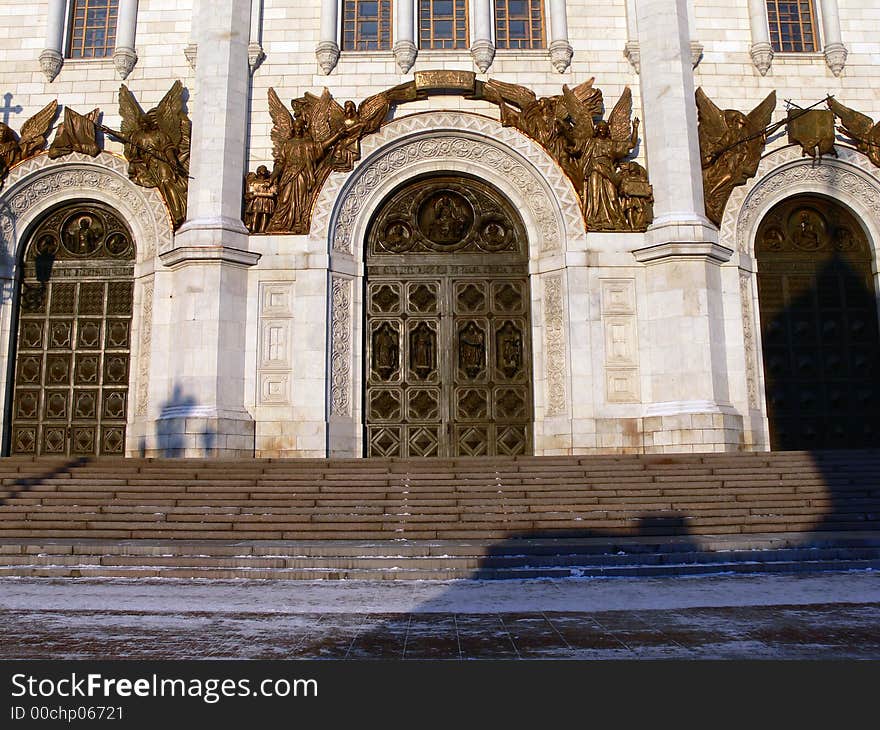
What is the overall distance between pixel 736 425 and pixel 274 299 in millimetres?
10383

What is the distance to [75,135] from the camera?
18.7 m

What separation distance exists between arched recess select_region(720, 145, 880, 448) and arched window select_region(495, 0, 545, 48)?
630 centimetres

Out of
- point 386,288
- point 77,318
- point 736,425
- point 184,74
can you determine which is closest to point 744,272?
point 736,425

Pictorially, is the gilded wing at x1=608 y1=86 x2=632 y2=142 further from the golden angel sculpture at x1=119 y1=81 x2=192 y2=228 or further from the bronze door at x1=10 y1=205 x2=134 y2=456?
the bronze door at x1=10 y1=205 x2=134 y2=456

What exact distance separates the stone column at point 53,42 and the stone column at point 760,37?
55.7 ft

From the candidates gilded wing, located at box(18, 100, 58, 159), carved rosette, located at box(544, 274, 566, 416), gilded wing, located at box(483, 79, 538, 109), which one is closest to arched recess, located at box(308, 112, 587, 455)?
carved rosette, located at box(544, 274, 566, 416)

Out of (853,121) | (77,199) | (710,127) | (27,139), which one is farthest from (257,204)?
(853,121)

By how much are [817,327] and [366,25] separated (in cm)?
1326

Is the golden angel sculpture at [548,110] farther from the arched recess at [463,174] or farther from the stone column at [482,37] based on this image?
the stone column at [482,37]

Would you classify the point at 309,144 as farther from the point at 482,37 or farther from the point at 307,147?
the point at 482,37

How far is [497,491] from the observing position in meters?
12.6

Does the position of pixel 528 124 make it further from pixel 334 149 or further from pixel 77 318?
pixel 77 318

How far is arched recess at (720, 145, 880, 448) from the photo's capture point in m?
18.2

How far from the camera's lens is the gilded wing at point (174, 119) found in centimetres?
1834
